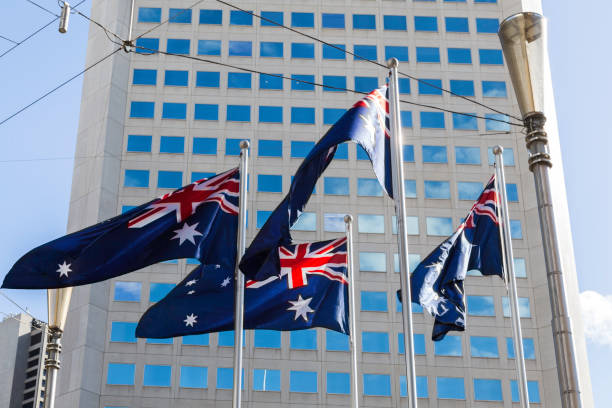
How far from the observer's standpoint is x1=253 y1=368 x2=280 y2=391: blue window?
59375 mm

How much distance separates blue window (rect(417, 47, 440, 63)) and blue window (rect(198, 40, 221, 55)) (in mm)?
14932

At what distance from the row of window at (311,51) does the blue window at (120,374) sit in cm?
2324

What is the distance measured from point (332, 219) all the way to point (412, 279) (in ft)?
132

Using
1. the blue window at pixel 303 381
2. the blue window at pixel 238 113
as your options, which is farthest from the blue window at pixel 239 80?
the blue window at pixel 303 381

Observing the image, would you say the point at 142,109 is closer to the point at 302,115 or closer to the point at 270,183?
the point at 270,183

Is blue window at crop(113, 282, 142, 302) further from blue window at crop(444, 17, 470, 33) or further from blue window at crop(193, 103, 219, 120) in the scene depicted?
blue window at crop(444, 17, 470, 33)

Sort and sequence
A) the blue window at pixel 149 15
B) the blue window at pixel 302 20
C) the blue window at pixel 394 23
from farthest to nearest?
the blue window at pixel 394 23, the blue window at pixel 302 20, the blue window at pixel 149 15

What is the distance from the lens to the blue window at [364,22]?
71.0 meters

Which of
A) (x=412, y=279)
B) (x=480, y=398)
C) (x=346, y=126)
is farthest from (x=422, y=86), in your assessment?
(x=346, y=126)

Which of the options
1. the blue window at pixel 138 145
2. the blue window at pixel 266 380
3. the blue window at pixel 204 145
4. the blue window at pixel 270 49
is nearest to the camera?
the blue window at pixel 266 380

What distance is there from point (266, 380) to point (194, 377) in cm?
458

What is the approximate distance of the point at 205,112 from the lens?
67.4 m

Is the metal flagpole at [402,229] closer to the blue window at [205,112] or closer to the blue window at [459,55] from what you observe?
the blue window at [205,112]

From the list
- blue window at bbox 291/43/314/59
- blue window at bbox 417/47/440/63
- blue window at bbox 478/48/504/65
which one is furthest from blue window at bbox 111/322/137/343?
blue window at bbox 478/48/504/65
